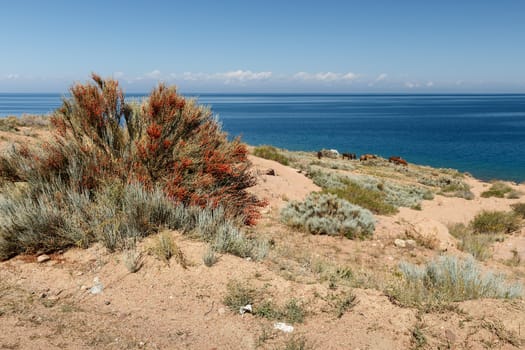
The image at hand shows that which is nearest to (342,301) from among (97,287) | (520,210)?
(97,287)

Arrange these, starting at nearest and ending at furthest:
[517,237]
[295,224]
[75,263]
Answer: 1. [75,263]
2. [295,224]
3. [517,237]

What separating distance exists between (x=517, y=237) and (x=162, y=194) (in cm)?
1098

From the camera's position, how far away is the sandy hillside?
3.19 m

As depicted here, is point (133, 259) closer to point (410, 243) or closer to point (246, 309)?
point (246, 309)

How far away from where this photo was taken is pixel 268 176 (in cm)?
1273

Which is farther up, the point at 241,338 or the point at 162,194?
the point at 162,194

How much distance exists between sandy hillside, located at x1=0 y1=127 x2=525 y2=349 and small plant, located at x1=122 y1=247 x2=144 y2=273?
6cm

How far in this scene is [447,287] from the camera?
410 centimetres

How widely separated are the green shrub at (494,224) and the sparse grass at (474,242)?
0.47m

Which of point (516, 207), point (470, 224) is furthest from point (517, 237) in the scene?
point (516, 207)

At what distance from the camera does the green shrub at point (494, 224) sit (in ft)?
36.5

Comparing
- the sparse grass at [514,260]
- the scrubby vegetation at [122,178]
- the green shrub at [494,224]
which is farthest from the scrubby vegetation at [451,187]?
the scrubby vegetation at [122,178]

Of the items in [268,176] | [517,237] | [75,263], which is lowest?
[517,237]

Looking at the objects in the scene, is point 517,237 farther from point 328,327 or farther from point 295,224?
point 328,327
